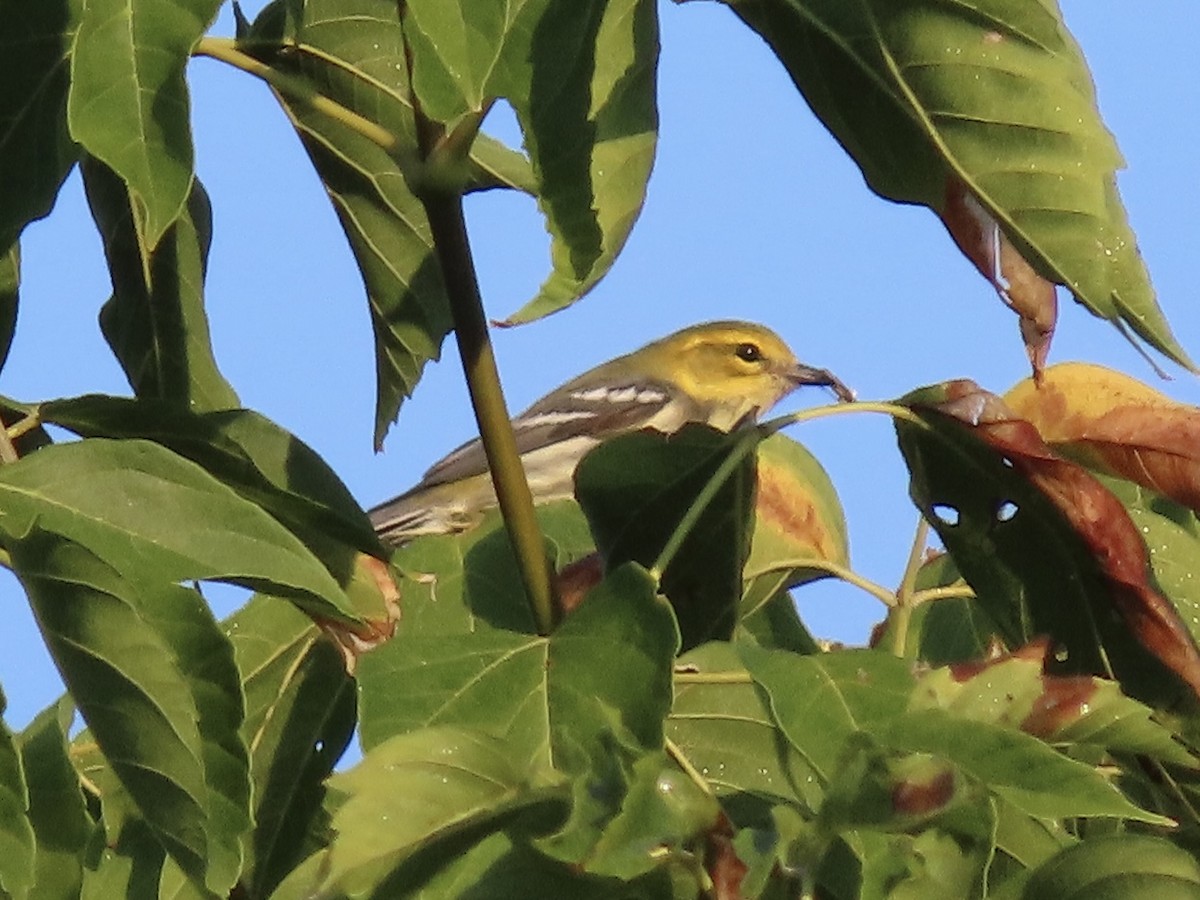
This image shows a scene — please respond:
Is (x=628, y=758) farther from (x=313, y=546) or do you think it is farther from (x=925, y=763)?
(x=313, y=546)

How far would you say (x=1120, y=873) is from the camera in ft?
5.85

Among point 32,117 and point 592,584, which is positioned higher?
point 32,117

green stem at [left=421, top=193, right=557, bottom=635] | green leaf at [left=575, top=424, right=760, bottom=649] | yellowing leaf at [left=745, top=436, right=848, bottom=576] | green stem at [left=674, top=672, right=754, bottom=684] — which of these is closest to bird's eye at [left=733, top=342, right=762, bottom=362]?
yellowing leaf at [left=745, top=436, right=848, bottom=576]

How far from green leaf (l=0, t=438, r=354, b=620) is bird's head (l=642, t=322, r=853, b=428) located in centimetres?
946

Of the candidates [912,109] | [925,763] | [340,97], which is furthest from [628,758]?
[340,97]

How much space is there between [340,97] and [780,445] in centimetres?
86

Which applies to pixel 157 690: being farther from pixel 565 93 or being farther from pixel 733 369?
pixel 733 369

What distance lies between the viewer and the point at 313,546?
95.6 inches

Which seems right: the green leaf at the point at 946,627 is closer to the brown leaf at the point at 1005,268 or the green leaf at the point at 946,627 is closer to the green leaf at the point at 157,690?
the brown leaf at the point at 1005,268

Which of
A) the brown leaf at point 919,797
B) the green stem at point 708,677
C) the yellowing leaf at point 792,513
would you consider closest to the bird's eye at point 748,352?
the yellowing leaf at point 792,513

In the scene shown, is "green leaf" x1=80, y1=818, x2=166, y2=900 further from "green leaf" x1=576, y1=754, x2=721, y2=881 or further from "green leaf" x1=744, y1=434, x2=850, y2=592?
"green leaf" x1=576, y1=754, x2=721, y2=881

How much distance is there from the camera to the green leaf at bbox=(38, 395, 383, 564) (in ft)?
7.63

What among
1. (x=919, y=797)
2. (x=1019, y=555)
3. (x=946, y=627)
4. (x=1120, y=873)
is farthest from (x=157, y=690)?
(x=946, y=627)

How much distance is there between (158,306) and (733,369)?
889 centimetres
